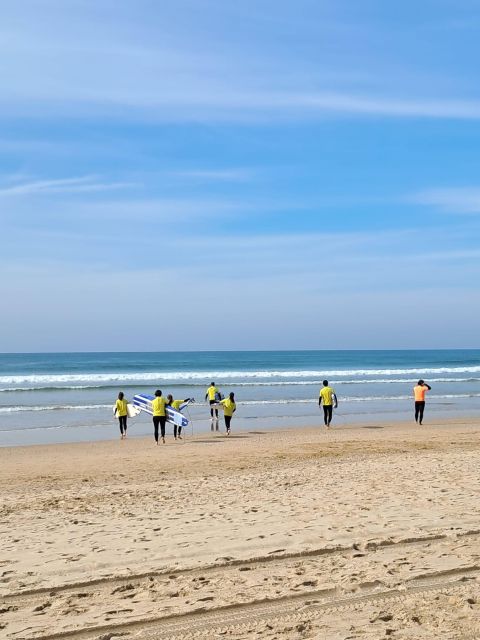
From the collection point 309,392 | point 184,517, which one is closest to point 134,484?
point 184,517

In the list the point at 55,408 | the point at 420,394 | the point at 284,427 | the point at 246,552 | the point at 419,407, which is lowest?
the point at 284,427

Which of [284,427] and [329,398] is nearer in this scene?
[329,398]

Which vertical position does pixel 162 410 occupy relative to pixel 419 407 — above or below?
above

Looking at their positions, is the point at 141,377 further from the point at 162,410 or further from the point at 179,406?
the point at 162,410

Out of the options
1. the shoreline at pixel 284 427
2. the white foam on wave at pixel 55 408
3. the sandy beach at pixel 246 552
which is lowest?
the shoreline at pixel 284 427

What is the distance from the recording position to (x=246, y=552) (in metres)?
6.38

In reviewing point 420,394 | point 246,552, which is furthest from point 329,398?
point 246,552

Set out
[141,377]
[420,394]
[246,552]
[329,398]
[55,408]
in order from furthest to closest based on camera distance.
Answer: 1. [141,377]
2. [55,408]
3. [420,394]
4. [329,398]
5. [246,552]

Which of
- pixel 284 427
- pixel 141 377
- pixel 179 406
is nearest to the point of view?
pixel 179 406

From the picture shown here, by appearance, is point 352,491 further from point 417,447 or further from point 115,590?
point 417,447

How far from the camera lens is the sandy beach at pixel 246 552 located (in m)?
4.80

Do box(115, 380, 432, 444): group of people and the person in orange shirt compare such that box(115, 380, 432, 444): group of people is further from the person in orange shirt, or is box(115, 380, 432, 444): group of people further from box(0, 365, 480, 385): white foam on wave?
box(0, 365, 480, 385): white foam on wave

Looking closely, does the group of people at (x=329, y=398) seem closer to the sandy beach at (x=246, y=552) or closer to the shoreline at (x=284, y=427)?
the shoreline at (x=284, y=427)

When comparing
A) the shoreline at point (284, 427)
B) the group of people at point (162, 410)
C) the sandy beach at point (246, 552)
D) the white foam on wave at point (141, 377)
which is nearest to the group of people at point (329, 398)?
the shoreline at point (284, 427)
